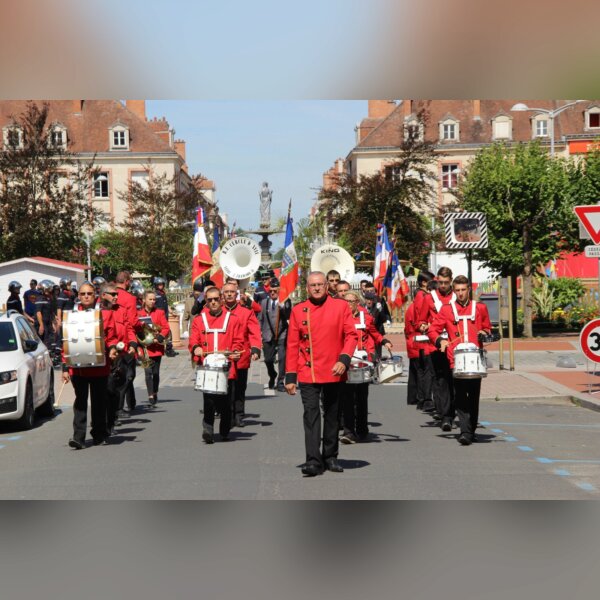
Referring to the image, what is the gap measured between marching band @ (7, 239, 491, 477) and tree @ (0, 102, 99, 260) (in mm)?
28568

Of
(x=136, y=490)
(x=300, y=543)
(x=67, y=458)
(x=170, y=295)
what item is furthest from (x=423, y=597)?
(x=170, y=295)

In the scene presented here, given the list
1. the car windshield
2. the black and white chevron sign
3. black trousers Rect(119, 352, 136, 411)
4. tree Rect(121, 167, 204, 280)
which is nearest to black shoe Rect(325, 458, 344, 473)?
black trousers Rect(119, 352, 136, 411)

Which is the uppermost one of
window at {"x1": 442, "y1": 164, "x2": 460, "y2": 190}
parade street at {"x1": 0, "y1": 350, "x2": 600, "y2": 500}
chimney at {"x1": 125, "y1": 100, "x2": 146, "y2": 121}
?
chimney at {"x1": 125, "y1": 100, "x2": 146, "y2": 121}

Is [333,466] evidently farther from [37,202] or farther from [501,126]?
[501,126]

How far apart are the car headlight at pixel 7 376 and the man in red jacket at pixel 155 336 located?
243 cm

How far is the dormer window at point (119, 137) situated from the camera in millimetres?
86500

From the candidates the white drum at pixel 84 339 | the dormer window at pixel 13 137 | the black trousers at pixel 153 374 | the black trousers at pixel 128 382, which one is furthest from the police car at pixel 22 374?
the dormer window at pixel 13 137

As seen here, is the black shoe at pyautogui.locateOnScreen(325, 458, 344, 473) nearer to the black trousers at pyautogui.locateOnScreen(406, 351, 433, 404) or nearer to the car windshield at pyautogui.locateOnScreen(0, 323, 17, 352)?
the black trousers at pyautogui.locateOnScreen(406, 351, 433, 404)

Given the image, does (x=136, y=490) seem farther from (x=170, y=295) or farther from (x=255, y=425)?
(x=170, y=295)

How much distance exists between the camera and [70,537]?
8109 mm

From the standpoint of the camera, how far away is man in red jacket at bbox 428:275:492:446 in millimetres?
13336

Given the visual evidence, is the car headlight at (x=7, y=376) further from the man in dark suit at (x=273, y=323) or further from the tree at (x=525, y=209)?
the tree at (x=525, y=209)

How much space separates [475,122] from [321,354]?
75.6 meters
